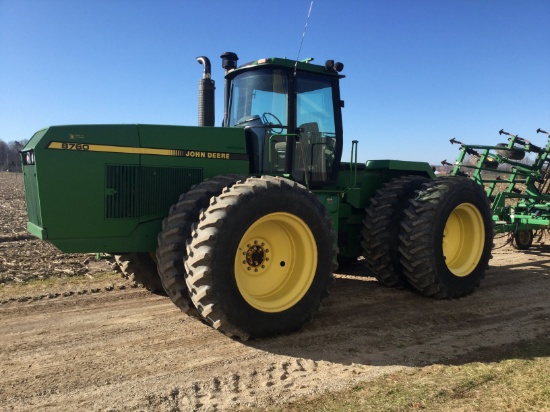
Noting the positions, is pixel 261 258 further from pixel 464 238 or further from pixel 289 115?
pixel 464 238

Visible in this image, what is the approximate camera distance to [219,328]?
4.09 m

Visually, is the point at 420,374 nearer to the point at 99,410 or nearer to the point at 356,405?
the point at 356,405

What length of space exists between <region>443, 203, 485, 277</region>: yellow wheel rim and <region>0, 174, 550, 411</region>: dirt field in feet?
1.57

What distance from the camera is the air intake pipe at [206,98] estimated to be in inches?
222

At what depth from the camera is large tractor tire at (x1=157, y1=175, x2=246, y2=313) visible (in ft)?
13.6

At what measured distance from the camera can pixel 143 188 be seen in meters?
4.62

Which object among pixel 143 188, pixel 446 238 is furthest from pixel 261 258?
pixel 446 238

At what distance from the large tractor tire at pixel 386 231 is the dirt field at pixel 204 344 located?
312mm

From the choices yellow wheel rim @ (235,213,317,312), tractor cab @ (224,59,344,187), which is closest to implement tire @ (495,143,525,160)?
tractor cab @ (224,59,344,187)

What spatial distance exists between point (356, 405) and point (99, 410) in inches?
67.6

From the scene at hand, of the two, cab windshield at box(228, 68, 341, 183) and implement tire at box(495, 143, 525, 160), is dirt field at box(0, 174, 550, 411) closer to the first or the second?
cab windshield at box(228, 68, 341, 183)

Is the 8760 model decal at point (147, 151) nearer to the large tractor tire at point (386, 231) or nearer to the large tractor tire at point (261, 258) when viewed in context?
the large tractor tire at point (261, 258)

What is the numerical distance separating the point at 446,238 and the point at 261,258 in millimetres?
3044

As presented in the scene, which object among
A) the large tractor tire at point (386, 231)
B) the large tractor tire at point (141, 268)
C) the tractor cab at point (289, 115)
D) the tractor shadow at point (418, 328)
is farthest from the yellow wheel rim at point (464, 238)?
the large tractor tire at point (141, 268)
